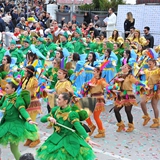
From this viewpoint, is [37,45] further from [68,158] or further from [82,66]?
[68,158]

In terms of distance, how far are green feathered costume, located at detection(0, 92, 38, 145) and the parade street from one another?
859 mm

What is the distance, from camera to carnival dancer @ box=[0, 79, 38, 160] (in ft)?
17.3

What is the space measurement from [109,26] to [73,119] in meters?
11.6

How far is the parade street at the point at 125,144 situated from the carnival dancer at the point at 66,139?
4.84 feet

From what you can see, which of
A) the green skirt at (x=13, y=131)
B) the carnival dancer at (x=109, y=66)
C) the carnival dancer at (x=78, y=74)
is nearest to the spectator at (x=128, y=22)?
the carnival dancer at (x=109, y=66)

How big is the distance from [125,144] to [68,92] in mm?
1619

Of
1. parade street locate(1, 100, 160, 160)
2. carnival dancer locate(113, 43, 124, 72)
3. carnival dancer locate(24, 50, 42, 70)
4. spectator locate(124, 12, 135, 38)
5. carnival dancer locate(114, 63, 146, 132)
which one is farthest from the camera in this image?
spectator locate(124, 12, 135, 38)

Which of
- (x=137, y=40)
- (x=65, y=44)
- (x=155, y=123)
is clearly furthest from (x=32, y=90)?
(x=137, y=40)

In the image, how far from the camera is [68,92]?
6.21 metres

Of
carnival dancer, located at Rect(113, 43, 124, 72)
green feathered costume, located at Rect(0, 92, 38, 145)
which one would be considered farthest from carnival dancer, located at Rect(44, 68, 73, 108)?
carnival dancer, located at Rect(113, 43, 124, 72)

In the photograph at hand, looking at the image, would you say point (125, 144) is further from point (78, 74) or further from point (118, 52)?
point (118, 52)

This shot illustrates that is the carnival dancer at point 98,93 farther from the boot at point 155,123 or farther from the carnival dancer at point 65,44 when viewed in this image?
the carnival dancer at point 65,44

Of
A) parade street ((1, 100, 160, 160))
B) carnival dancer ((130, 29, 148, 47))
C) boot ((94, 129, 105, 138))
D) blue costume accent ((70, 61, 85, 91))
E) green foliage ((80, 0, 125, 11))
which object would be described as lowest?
parade street ((1, 100, 160, 160))

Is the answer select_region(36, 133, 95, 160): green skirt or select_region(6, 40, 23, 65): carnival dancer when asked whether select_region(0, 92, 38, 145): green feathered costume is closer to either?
select_region(36, 133, 95, 160): green skirt
